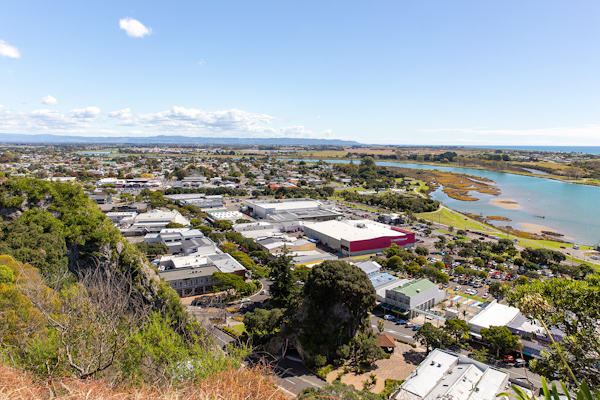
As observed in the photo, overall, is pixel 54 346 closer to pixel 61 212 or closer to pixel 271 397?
pixel 271 397

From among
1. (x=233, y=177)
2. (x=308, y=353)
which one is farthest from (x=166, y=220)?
(x=233, y=177)

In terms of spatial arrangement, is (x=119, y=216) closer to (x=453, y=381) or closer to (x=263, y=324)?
(x=263, y=324)

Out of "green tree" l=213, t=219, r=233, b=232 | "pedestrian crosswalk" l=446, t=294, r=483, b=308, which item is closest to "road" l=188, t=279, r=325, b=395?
"pedestrian crosswalk" l=446, t=294, r=483, b=308

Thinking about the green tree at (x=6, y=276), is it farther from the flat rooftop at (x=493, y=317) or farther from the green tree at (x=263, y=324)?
the flat rooftop at (x=493, y=317)

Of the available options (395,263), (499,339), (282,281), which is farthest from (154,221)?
(499,339)

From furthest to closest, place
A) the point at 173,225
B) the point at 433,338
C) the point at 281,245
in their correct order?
the point at 173,225
the point at 281,245
the point at 433,338
